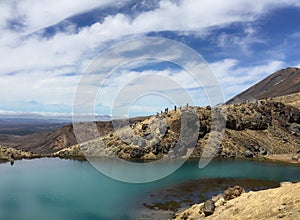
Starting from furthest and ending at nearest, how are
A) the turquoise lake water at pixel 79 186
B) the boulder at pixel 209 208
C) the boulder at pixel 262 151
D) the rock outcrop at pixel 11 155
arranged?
the boulder at pixel 262 151
the rock outcrop at pixel 11 155
the turquoise lake water at pixel 79 186
the boulder at pixel 209 208

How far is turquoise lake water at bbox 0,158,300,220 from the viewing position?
204 ft

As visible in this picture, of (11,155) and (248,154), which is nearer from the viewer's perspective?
(11,155)

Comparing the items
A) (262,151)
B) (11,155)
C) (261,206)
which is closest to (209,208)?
(261,206)

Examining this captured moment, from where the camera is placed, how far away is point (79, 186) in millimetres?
88625

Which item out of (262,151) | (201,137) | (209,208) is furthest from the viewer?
(201,137)

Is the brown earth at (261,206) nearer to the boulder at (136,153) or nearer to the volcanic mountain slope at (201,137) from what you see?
the boulder at (136,153)

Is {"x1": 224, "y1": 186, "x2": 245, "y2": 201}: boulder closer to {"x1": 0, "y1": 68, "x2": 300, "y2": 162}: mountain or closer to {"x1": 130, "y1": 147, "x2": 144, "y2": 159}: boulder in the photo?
{"x1": 0, "y1": 68, "x2": 300, "y2": 162}: mountain

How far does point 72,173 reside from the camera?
10912 cm

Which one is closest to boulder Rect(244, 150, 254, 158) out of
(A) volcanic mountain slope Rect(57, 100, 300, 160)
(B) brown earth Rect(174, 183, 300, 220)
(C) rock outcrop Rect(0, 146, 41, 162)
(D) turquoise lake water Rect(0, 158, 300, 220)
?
(A) volcanic mountain slope Rect(57, 100, 300, 160)

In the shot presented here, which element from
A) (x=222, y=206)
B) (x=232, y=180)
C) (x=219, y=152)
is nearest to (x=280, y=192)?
(x=222, y=206)

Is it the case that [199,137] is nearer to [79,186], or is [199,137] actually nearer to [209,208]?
→ [79,186]

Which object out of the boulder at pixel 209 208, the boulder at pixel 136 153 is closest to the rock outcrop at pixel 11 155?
the boulder at pixel 136 153

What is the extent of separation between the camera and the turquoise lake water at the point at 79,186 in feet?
204

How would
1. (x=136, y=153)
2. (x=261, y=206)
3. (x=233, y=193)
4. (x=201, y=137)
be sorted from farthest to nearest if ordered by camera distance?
(x=201, y=137)
(x=136, y=153)
(x=233, y=193)
(x=261, y=206)
